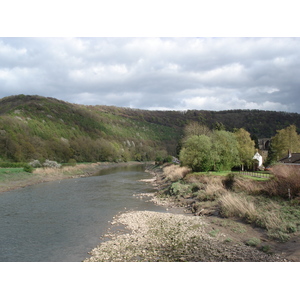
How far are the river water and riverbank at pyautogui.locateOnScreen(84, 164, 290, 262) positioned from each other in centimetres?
116

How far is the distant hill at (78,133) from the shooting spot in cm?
6944

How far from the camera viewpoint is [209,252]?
1142cm

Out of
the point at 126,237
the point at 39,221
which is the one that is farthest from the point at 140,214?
the point at 39,221

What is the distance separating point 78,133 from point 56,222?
103m

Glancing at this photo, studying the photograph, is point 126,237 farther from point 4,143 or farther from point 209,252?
point 4,143

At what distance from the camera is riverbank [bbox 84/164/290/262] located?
10.9m

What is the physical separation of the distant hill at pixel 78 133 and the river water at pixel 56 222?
38709mm

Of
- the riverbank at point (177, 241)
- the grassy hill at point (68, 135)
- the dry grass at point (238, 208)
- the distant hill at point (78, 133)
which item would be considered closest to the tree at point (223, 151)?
the distant hill at point (78, 133)

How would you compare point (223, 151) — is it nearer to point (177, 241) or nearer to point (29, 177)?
point (177, 241)

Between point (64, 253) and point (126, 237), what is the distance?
128 inches

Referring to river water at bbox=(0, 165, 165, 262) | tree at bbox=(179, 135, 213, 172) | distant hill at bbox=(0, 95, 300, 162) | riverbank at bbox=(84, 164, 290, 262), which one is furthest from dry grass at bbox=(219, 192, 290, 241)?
distant hill at bbox=(0, 95, 300, 162)

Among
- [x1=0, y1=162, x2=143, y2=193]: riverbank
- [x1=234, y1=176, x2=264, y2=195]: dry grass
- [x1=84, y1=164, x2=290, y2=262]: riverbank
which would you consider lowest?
[x1=0, y1=162, x2=143, y2=193]: riverbank

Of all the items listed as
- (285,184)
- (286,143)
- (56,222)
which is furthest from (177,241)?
(286,143)

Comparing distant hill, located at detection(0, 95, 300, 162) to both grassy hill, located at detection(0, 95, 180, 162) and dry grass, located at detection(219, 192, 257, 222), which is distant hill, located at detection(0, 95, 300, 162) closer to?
grassy hill, located at detection(0, 95, 180, 162)
